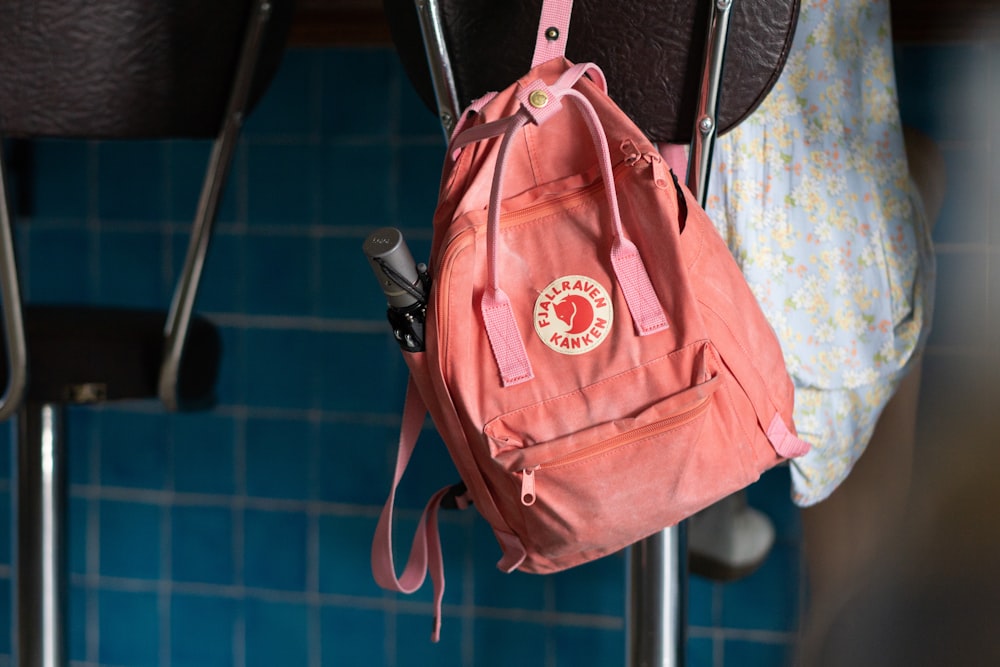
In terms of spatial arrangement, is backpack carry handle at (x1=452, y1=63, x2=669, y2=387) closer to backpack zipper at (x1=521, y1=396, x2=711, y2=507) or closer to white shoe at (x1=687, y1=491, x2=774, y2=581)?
backpack zipper at (x1=521, y1=396, x2=711, y2=507)

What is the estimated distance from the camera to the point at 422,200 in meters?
1.44

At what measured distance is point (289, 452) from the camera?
1.56 m

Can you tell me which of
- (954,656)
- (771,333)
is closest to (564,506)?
(771,333)

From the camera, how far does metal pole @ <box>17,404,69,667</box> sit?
117 cm

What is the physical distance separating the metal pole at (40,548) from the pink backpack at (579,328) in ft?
1.94

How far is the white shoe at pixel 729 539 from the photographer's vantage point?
131cm

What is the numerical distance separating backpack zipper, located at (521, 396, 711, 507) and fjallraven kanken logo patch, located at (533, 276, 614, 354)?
0.07 meters

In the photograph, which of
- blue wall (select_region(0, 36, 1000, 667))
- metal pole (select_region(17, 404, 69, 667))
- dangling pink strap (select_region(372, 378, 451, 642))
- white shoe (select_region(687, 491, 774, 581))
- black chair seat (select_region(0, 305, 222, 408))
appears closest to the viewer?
dangling pink strap (select_region(372, 378, 451, 642))

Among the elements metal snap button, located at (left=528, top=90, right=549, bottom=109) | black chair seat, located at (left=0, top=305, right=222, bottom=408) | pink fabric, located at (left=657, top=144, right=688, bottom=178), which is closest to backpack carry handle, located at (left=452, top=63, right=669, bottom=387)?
metal snap button, located at (left=528, top=90, right=549, bottom=109)

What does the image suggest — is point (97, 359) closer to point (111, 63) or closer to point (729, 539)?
point (111, 63)

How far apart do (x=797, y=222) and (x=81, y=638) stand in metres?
1.31

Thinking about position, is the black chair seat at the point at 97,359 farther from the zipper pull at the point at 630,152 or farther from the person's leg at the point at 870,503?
the person's leg at the point at 870,503

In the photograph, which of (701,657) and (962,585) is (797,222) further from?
(701,657)

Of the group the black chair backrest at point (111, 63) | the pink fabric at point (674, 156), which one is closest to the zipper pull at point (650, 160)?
the pink fabric at point (674, 156)
